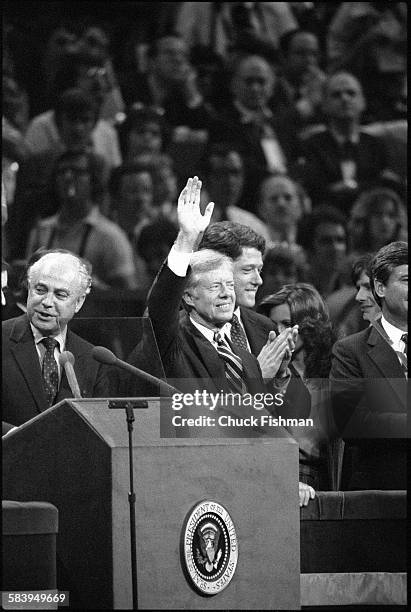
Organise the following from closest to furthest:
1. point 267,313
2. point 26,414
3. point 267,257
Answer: point 26,414, point 267,313, point 267,257

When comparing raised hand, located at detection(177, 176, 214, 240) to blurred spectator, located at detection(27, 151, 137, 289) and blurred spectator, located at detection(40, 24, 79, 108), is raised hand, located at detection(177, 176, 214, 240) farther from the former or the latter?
blurred spectator, located at detection(40, 24, 79, 108)

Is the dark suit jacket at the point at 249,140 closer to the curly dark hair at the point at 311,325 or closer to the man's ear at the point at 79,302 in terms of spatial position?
the curly dark hair at the point at 311,325

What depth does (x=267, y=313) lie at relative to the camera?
382 cm

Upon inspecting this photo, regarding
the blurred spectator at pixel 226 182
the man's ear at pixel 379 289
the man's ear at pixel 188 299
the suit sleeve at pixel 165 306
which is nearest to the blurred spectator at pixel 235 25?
the blurred spectator at pixel 226 182

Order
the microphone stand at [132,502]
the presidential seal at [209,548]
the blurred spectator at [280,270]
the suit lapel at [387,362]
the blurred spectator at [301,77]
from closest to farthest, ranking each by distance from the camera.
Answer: the microphone stand at [132,502]
the presidential seal at [209,548]
the suit lapel at [387,362]
the blurred spectator at [280,270]
the blurred spectator at [301,77]

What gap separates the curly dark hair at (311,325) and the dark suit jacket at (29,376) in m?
0.89

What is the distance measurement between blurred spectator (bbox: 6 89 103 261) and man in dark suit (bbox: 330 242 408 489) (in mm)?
3082

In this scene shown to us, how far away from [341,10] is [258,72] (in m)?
0.78

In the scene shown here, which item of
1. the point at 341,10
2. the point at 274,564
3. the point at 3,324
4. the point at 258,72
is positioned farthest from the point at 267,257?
the point at 274,564

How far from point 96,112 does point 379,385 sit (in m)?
3.73

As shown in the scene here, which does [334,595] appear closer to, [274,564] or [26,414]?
[274,564]

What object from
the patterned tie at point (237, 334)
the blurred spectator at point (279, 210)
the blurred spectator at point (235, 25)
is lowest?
the patterned tie at point (237, 334)

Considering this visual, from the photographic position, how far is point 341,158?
6.91 meters

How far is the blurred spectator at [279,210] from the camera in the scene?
22.0 ft
